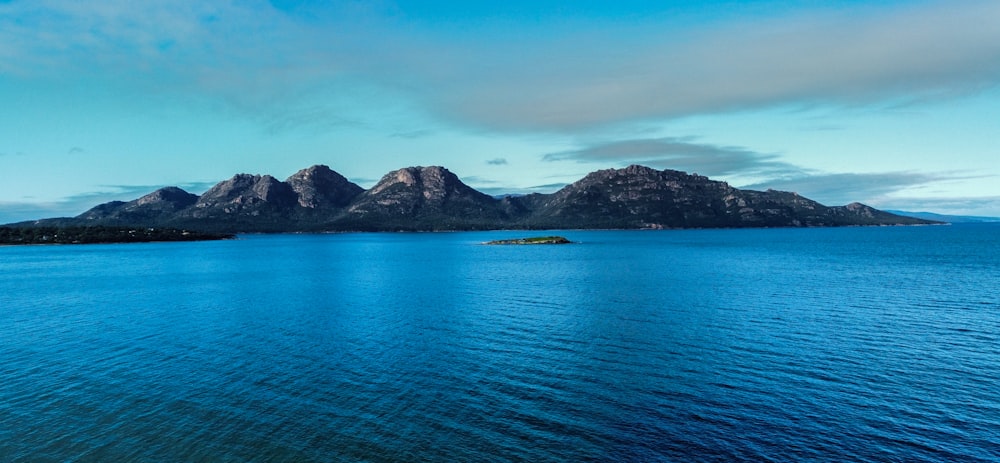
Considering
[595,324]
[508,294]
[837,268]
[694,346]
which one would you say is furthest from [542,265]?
[694,346]

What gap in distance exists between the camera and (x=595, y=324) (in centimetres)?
6456

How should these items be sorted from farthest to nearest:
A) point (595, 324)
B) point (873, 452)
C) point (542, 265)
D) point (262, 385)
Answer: point (542, 265), point (595, 324), point (262, 385), point (873, 452)

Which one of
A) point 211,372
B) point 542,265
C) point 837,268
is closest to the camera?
point 211,372

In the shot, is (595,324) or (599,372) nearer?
(599,372)

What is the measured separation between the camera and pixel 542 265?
156m

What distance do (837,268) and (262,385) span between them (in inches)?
5358

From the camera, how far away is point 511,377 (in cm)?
4262

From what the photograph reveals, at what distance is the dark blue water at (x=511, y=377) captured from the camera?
30.7 m

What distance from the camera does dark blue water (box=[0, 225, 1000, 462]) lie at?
30.7m

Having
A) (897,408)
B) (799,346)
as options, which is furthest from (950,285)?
(897,408)

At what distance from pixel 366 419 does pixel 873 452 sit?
2950 cm

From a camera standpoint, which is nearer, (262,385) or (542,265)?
(262,385)

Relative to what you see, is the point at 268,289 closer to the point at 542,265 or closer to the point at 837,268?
the point at 542,265

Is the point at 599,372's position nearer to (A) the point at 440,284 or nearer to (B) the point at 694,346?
(B) the point at 694,346
